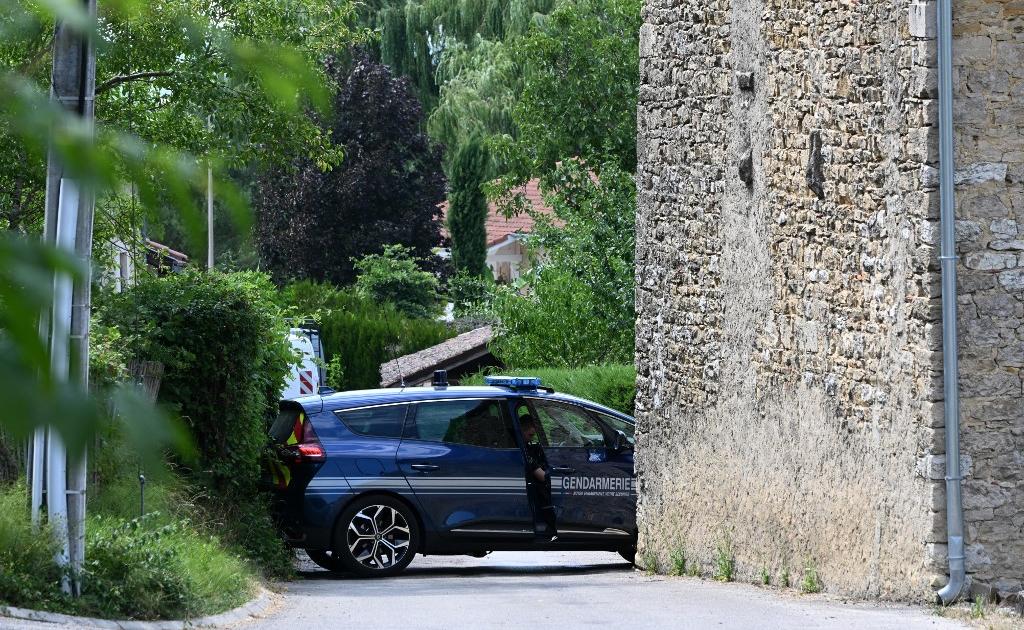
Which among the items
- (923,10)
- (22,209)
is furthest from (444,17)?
(923,10)

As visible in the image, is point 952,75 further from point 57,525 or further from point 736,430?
point 57,525

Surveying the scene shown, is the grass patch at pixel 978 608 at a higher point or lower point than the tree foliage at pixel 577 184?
lower

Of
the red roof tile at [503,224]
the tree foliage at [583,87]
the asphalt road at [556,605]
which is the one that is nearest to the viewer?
the asphalt road at [556,605]

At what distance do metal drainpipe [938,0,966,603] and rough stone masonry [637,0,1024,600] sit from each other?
0.22ft

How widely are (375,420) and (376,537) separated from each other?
1.08m

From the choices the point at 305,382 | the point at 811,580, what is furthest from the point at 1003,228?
the point at 305,382

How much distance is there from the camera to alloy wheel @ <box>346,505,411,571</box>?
13.0 meters

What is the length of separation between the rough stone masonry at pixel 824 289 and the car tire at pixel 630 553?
0.54m

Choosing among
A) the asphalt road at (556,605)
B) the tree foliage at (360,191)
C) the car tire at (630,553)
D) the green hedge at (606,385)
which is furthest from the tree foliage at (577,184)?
the asphalt road at (556,605)

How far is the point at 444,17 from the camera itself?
48.1m

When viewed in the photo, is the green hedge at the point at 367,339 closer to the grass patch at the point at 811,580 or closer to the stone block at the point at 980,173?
the grass patch at the point at 811,580

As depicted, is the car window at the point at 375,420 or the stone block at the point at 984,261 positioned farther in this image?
the car window at the point at 375,420

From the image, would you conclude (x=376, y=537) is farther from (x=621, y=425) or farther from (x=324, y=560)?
(x=621, y=425)

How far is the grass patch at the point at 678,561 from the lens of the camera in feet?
43.4
